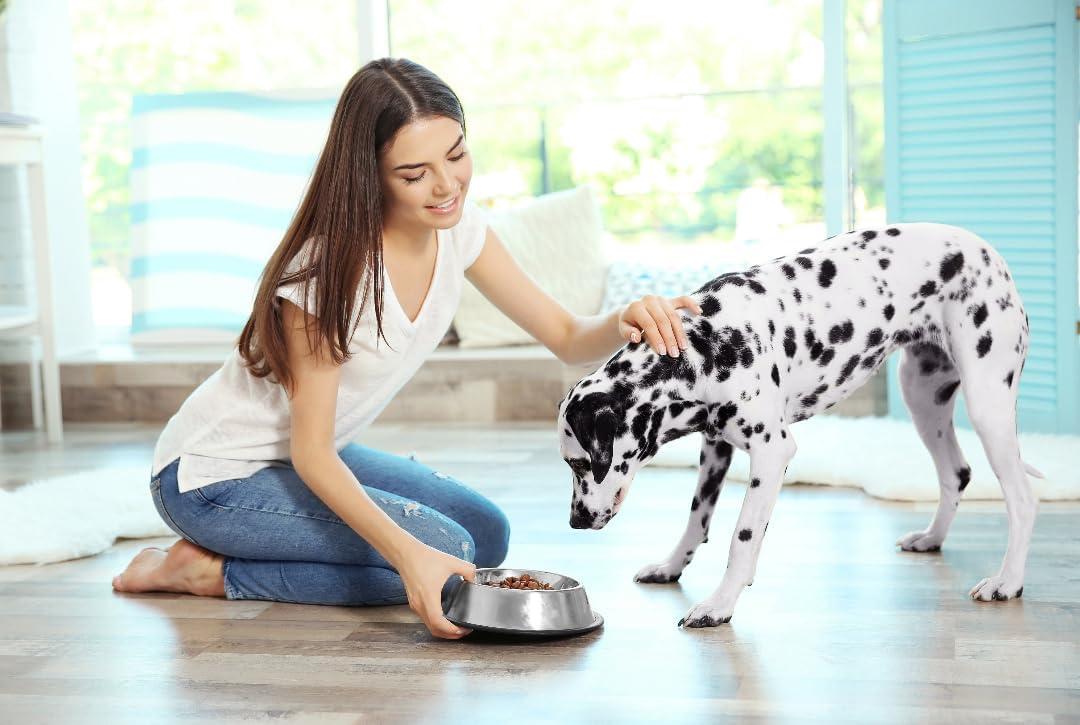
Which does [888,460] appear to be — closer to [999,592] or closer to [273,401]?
[999,592]

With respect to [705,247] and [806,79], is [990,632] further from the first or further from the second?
[806,79]

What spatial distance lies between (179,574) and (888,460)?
80.5 inches

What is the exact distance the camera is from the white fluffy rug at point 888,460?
329cm

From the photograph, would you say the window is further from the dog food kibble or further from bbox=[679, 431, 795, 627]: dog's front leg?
the dog food kibble

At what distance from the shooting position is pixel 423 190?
Result: 2189mm

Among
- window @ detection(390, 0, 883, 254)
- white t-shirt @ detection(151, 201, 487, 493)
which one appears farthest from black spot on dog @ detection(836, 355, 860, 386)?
window @ detection(390, 0, 883, 254)

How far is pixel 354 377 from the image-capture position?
2.37 m

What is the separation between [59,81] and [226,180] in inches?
33.2

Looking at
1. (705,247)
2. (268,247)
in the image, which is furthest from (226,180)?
(705,247)

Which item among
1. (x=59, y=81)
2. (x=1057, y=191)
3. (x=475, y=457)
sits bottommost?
(x=475, y=457)

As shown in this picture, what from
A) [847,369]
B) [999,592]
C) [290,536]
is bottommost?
[999,592]

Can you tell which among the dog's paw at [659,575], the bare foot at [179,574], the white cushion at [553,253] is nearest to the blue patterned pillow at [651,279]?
the white cushion at [553,253]

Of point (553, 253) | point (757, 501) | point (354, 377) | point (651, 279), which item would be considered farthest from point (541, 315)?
point (553, 253)

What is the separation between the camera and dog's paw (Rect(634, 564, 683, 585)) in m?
2.56
